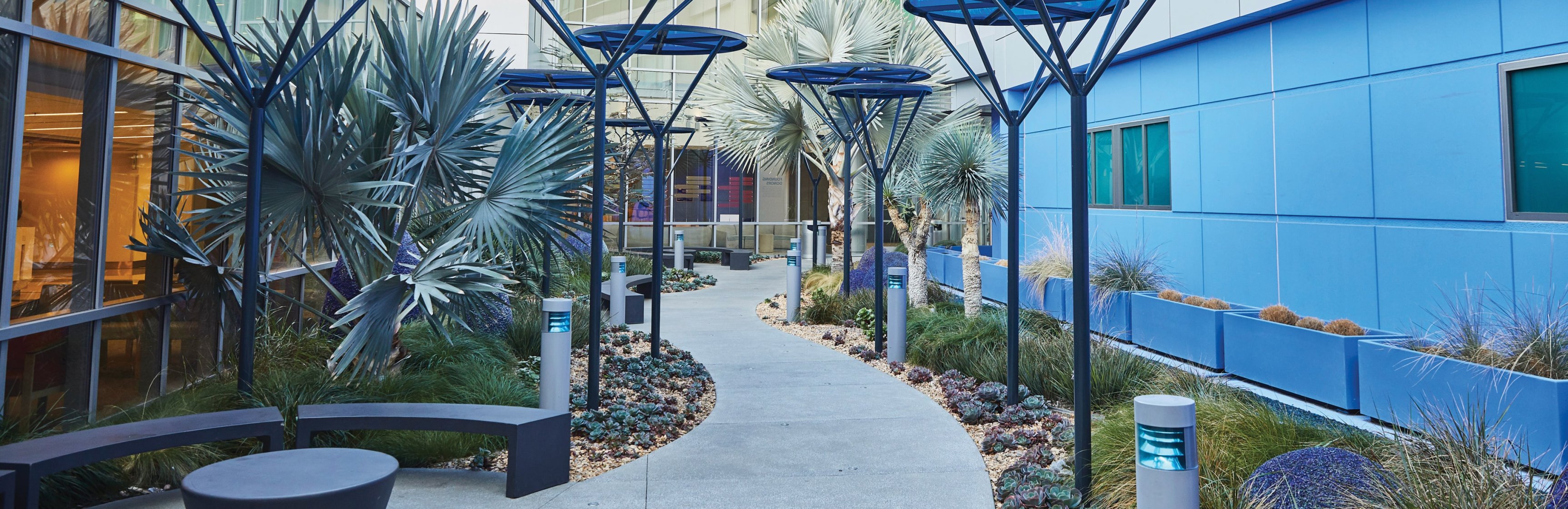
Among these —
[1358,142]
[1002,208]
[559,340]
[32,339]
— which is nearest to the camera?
[32,339]

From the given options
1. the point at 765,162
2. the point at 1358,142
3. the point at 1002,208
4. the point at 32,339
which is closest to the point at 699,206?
the point at 765,162

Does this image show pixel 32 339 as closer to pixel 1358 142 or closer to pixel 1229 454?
pixel 1229 454

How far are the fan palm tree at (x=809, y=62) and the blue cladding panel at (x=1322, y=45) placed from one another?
689 cm

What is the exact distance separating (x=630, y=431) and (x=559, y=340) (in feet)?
2.62

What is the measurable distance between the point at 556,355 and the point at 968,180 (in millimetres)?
6608

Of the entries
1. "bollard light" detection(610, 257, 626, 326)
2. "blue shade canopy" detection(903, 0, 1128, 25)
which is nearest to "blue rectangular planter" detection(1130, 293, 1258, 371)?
"blue shade canopy" detection(903, 0, 1128, 25)

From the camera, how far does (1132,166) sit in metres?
12.9

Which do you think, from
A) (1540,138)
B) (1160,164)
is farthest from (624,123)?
(1540,138)

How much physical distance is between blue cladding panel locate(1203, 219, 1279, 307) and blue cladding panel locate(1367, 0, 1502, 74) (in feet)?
7.18

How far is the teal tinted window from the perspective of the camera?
12719 mm

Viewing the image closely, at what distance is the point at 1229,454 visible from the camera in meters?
4.61

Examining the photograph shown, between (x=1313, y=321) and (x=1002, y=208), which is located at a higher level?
(x=1002, y=208)

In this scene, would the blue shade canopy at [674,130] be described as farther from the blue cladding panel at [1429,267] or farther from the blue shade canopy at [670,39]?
the blue cladding panel at [1429,267]

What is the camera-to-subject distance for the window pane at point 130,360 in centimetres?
602
